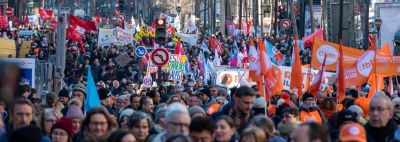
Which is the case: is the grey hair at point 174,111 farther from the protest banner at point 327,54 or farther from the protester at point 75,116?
the protest banner at point 327,54

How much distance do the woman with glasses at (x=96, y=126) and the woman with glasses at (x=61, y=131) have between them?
114mm

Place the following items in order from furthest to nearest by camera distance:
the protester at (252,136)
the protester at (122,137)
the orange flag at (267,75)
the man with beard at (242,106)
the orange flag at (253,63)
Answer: the orange flag at (253,63) → the orange flag at (267,75) → the man with beard at (242,106) → the protester at (252,136) → the protester at (122,137)

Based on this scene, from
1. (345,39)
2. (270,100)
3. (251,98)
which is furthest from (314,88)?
(345,39)

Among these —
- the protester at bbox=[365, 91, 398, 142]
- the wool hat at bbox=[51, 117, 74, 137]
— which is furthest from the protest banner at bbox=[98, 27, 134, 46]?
the protester at bbox=[365, 91, 398, 142]

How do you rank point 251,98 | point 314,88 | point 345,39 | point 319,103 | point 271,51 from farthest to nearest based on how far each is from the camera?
1. point 345,39
2. point 271,51
3. point 314,88
4. point 319,103
5. point 251,98

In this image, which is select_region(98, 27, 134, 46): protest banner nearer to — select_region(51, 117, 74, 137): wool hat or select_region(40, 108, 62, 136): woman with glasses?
select_region(40, 108, 62, 136): woman with glasses

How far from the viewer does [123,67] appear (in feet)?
132

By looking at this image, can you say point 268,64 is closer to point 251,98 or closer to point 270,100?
point 270,100

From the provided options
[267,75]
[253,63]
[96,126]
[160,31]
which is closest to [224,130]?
[96,126]

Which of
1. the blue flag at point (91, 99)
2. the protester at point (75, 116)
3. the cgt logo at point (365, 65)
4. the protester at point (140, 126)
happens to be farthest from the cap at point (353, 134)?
the cgt logo at point (365, 65)

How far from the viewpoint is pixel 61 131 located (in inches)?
435

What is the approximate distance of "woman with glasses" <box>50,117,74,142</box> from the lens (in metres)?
11.0

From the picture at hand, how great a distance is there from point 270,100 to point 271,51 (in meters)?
10.1

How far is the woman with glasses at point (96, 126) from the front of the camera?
1088cm
